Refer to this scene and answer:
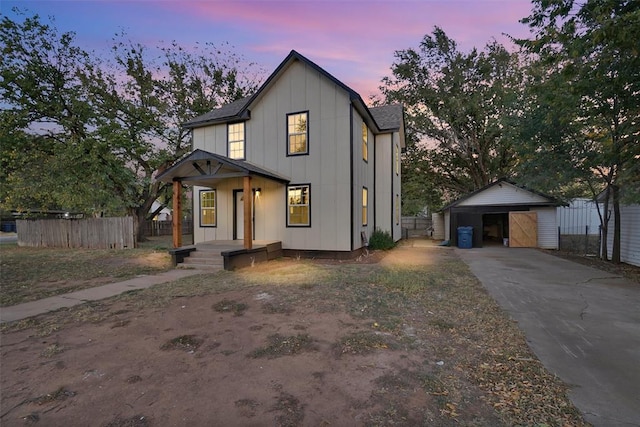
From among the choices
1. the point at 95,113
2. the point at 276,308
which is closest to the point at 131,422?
the point at 276,308

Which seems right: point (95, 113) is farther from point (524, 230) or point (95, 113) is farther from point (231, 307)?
point (524, 230)

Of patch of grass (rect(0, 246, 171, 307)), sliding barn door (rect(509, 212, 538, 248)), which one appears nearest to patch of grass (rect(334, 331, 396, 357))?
patch of grass (rect(0, 246, 171, 307))

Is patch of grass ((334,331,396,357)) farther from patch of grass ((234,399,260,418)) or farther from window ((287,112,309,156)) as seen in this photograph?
window ((287,112,309,156))

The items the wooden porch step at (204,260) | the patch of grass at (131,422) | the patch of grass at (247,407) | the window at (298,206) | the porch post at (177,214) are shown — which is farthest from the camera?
the window at (298,206)

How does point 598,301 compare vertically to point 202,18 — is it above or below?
below

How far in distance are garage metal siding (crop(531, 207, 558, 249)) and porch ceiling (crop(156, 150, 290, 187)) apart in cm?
1398

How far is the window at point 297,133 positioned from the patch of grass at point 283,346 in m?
8.41

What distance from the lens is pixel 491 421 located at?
2.32 m

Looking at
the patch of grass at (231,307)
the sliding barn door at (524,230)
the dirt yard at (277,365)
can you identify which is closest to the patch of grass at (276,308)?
A: the dirt yard at (277,365)

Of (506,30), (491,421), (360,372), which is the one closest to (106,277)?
(360,372)

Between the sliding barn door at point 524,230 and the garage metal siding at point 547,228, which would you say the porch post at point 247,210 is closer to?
the sliding barn door at point 524,230

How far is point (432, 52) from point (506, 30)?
6.30 metres

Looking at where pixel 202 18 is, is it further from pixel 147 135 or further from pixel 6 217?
pixel 6 217

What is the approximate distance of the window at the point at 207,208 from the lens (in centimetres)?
1262
